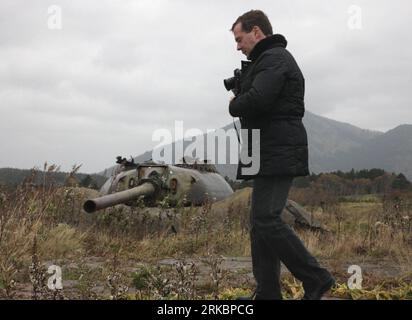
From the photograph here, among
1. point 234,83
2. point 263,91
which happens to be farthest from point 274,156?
point 234,83

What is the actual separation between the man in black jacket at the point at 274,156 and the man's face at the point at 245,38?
101mm

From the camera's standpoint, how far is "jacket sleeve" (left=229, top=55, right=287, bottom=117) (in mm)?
3260

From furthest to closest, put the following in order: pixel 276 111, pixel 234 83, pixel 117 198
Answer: pixel 117 198 < pixel 234 83 < pixel 276 111

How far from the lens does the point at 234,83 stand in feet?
12.3

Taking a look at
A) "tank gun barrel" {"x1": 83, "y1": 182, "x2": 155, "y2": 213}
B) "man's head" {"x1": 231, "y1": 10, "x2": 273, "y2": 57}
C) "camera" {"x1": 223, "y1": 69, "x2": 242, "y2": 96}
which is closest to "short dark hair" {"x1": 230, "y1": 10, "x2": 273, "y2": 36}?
"man's head" {"x1": 231, "y1": 10, "x2": 273, "y2": 57}

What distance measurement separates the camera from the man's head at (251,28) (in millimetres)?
3594

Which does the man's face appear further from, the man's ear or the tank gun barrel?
the tank gun barrel

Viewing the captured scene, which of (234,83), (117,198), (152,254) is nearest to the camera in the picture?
(234,83)

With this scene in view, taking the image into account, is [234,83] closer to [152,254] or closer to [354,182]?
[152,254]

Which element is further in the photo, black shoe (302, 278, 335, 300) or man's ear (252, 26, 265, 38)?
man's ear (252, 26, 265, 38)

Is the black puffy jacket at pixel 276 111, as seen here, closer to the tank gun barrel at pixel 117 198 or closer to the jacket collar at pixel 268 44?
the jacket collar at pixel 268 44

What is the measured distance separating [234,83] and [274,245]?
47.8 inches

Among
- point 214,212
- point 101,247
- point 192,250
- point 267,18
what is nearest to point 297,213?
point 214,212

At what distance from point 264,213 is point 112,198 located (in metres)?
5.70
